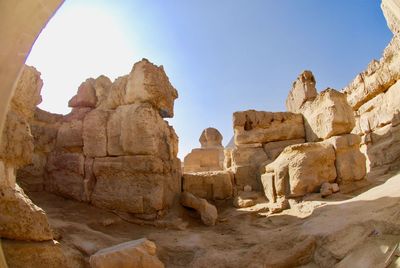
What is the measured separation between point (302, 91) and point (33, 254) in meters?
7.62

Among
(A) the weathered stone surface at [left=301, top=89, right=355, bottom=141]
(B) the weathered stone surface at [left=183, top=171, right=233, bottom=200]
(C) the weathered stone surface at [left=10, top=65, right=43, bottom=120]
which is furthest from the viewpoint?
(B) the weathered stone surface at [left=183, top=171, right=233, bottom=200]

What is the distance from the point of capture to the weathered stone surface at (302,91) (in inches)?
320

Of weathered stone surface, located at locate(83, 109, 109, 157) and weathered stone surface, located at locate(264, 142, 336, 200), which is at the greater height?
weathered stone surface, located at locate(83, 109, 109, 157)

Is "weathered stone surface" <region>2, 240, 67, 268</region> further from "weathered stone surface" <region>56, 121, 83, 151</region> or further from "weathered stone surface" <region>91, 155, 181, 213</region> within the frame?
"weathered stone surface" <region>56, 121, 83, 151</region>

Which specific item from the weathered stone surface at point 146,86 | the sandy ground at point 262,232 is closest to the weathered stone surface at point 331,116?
the sandy ground at point 262,232

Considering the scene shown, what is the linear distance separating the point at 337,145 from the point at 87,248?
15.3 feet

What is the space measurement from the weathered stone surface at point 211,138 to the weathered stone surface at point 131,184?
36.7 feet

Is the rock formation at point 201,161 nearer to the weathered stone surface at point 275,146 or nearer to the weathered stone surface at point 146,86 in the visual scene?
the weathered stone surface at point 275,146

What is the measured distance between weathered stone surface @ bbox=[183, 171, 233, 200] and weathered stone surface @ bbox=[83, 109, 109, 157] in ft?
6.86

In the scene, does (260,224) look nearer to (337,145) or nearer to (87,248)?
(337,145)

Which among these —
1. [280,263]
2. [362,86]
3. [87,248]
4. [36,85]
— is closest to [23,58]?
[36,85]

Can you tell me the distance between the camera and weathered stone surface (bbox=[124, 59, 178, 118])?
5785 mm

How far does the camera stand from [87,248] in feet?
11.6

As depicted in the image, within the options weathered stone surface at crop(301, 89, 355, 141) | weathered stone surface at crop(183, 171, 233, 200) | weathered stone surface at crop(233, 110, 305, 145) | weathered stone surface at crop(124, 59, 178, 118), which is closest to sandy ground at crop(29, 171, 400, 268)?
weathered stone surface at crop(183, 171, 233, 200)
